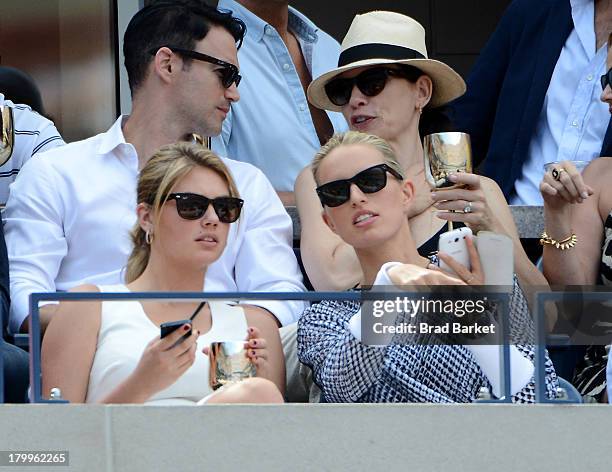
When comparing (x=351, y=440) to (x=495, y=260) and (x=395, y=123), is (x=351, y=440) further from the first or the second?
(x=395, y=123)

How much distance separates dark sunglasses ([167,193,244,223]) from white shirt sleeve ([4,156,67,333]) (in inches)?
23.0

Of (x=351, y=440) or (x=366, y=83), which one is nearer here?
(x=351, y=440)

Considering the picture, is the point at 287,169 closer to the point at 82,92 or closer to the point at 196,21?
the point at 196,21

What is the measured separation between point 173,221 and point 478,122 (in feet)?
5.87

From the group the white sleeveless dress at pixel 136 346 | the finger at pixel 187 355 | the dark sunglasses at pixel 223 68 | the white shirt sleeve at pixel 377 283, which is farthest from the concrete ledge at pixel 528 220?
the finger at pixel 187 355

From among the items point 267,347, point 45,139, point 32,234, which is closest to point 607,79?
point 267,347

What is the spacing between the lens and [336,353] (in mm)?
4734

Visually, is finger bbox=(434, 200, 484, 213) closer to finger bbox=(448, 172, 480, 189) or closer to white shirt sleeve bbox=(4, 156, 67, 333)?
finger bbox=(448, 172, 480, 189)

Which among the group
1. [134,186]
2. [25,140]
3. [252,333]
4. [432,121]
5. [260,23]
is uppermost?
[260,23]

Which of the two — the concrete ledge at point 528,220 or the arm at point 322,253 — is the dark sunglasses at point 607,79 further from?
the arm at point 322,253

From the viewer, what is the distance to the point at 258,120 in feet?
21.2

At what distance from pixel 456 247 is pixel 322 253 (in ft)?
2.23

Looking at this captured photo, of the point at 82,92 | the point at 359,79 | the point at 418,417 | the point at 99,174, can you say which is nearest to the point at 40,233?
the point at 99,174

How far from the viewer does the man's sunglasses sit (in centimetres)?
579
